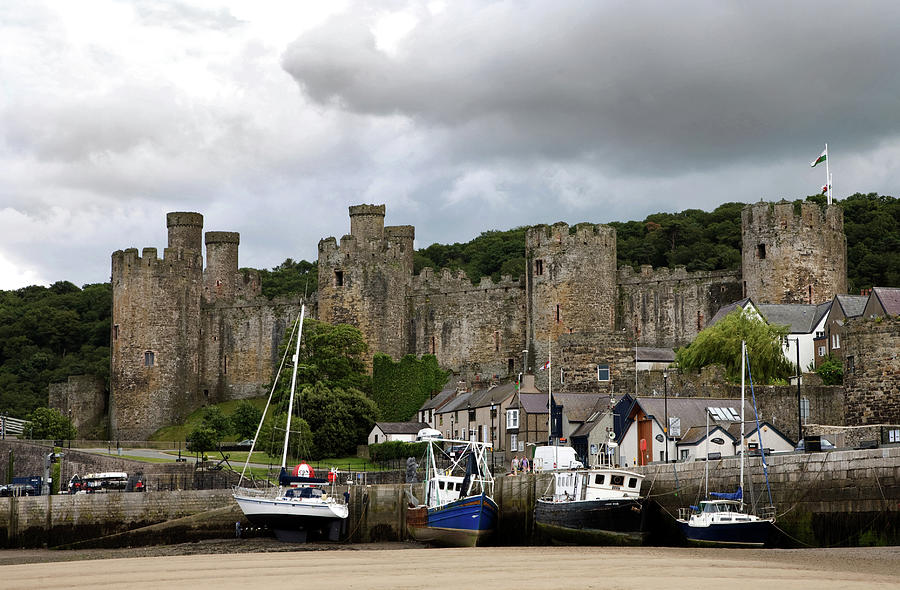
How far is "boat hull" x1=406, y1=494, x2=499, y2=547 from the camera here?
2973cm

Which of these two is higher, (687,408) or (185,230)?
(185,230)

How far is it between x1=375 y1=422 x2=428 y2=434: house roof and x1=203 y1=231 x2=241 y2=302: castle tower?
21307mm

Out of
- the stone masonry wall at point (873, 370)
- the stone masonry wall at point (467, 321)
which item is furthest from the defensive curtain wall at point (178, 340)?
the stone masonry wall at point (873, 370)

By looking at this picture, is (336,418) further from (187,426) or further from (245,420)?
(187,426)

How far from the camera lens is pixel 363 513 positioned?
33.7 m

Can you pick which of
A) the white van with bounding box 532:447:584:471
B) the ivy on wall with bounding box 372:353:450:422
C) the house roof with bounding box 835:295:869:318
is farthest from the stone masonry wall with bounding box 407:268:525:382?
the white van with bounding box 532:447:584:471

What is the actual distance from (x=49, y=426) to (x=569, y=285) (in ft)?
70.8

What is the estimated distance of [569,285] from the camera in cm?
5275

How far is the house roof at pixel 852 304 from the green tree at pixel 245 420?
22.7 m

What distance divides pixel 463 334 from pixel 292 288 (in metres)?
26.2

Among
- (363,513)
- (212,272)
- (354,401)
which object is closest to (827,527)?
(363,513)

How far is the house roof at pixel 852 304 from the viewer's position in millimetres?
45469

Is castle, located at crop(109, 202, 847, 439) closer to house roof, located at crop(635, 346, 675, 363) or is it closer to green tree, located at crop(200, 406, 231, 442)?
house roof, located at crop(635, 346, 675, 363)

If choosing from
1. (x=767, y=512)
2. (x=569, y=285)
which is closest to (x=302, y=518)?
(x=767, y=512)
